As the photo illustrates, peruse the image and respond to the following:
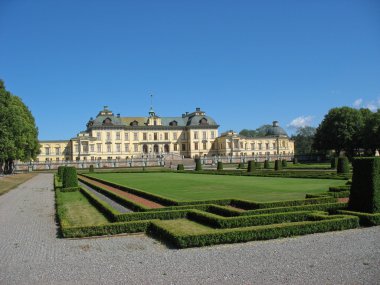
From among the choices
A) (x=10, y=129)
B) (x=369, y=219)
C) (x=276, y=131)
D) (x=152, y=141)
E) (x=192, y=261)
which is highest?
(x=276, y=131)

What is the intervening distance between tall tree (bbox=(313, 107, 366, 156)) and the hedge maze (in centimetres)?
4752

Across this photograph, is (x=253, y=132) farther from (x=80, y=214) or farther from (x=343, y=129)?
(x=80, y=214)

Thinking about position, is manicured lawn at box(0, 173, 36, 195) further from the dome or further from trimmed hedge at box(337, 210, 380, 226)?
the dome

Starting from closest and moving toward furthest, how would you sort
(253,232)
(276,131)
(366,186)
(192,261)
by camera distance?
(192,261) → (253,232) → (366,186) → (276,131)

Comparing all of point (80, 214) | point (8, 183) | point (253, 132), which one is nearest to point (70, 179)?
point (8, 183)

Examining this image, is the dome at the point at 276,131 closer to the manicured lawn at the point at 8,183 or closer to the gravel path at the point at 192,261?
the manicured lawn at the point at 8,183

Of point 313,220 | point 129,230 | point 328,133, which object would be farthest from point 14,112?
point 328,133

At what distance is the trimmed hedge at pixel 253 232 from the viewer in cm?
801

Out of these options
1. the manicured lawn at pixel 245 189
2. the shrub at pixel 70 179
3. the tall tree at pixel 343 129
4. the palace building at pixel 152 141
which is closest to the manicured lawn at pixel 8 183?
the shrub at pixel 70 179

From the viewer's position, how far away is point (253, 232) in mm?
8406

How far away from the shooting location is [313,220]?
9.84 m

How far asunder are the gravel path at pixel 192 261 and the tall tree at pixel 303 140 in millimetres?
103875

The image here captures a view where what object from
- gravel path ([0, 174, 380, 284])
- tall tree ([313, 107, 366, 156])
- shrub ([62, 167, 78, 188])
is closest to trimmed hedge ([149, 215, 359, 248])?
gravel path ([0, 174, 380, 284])

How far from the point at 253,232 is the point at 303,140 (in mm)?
111717
